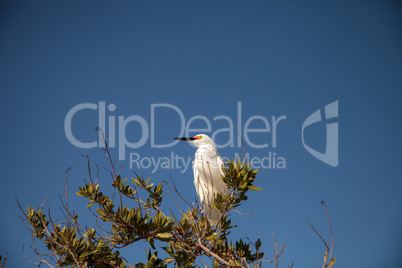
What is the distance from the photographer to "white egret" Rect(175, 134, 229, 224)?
3.61 meters

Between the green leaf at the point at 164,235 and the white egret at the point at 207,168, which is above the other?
the white egret at the point at 207,168

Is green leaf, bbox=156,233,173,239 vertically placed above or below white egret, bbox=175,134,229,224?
below

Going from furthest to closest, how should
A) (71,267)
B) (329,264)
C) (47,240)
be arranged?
(47,240)
(71,267)
(329,264)

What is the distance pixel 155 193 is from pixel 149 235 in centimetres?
78

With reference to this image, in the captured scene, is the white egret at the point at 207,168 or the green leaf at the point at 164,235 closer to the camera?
the green leaf at the point at 164,235

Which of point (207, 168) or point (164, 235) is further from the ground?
point (207, 168)

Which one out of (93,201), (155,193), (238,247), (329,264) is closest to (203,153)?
(155,193)

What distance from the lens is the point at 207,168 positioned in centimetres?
364

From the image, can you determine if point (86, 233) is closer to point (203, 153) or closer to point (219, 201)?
point (219, 201)

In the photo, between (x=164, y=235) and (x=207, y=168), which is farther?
(x=207, y=168)

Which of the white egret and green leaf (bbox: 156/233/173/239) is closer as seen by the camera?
green leaf (bbox: 156/233/173/239)

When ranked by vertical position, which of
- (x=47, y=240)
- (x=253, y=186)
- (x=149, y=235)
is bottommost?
(x=47, y=240)

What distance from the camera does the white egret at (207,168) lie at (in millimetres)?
3605

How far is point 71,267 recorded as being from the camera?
7.78 feet
